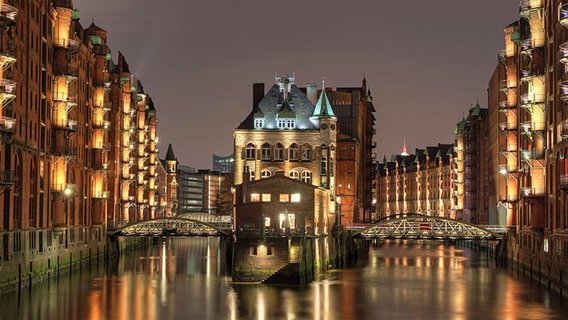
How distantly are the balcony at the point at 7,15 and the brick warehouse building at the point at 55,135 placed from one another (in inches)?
2.5

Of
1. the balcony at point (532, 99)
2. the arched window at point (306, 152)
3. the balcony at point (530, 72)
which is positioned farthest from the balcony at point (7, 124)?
the arched window at point (306, 152)

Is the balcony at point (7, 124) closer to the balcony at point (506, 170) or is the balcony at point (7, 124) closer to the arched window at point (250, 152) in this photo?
the balcony at point (506, 170)

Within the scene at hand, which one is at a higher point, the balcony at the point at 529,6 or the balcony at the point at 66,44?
the balcony at the point at 529,6

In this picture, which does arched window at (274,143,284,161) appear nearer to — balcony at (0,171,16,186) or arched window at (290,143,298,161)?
arched window at (290,143,298,161)

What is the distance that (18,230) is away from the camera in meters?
61.7

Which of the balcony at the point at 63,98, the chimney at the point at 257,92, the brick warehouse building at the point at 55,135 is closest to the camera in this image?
the brick warehouse building at the point at 55,135

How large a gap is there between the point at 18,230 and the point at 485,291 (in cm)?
3441

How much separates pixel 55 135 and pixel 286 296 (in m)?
24.8

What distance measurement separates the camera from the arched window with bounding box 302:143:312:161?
10769cm

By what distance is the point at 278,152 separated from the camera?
108 metres

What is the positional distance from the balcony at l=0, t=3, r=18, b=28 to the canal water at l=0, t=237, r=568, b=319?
54.8ft

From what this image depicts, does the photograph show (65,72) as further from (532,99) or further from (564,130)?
(564,130)

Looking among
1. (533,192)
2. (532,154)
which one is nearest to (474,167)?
(532,154)

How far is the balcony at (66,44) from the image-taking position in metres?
74.9
